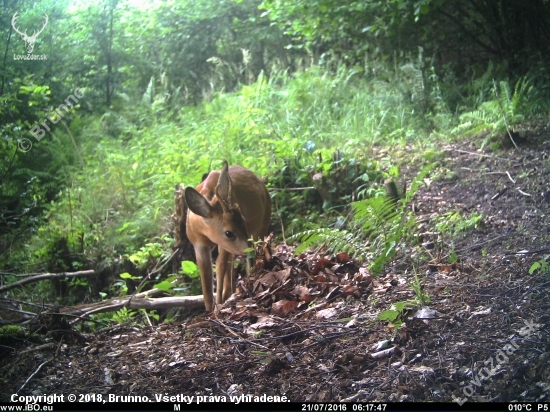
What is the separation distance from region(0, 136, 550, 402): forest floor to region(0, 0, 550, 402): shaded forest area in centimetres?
2

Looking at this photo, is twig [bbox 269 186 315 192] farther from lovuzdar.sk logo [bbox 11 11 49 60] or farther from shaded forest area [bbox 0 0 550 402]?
lovuzdar.sk logo [bbox 11 11 49 60]

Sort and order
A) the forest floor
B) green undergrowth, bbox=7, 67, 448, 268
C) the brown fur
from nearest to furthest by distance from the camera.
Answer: the forest floor
the brown fur
green undergrowth, bbox=7, 67, 448, 268

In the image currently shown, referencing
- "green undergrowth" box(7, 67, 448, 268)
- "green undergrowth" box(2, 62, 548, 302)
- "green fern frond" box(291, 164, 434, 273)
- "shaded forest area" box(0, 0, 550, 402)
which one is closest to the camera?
"shaded forest area" box(0, 0, 550, 402)

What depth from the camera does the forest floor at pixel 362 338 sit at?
2742 mm

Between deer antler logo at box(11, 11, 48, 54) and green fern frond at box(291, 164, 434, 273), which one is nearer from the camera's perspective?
green fern frond at box(291, 164, 434, 273)

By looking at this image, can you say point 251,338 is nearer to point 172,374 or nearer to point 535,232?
point 172,374

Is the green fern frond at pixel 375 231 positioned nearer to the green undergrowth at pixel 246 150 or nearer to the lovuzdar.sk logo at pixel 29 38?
the green undergrowth at pixel 246 150

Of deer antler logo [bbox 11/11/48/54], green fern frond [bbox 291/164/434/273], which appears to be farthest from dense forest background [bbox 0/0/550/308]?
green fern frond [bbox 291/164/434/273]

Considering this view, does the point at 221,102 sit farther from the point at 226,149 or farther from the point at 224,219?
the point at 224,219

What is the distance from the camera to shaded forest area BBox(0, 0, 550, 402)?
3.19 meters

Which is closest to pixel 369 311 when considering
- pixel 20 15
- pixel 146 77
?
pixel 20 15

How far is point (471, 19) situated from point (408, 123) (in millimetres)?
1831

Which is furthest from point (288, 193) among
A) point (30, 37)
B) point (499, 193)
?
point (30, 37)

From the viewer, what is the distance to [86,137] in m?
8.40
